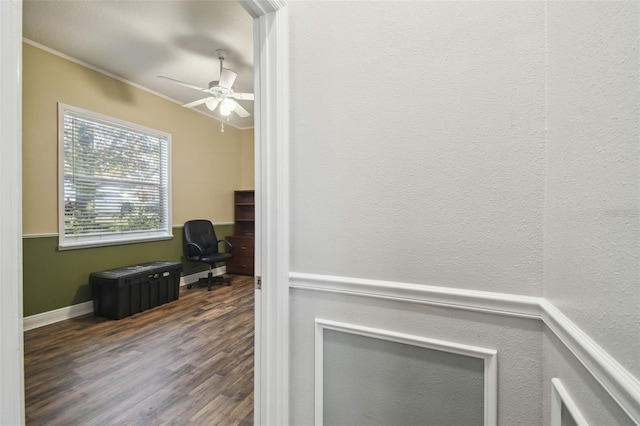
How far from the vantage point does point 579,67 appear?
63cm

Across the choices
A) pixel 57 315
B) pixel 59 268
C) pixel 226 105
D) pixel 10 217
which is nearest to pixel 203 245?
pixel 59 268

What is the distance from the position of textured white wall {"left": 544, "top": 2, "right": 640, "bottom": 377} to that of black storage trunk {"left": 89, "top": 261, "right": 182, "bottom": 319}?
12.0ft

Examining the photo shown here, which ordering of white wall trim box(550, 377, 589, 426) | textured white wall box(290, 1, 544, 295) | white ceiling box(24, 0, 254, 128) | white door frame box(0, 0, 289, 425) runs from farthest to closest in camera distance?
white ceiling box(24, 0, 254, 128) → white door frame box(0, 0, 289, 425) → textured white wall box(290, 1, 544, 295) → white wall trim box(550, 377, 589, 426)

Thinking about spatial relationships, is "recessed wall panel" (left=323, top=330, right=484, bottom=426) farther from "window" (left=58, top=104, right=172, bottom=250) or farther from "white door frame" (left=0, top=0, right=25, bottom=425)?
"window" (left=58, top=104, right=172, bottom=250)

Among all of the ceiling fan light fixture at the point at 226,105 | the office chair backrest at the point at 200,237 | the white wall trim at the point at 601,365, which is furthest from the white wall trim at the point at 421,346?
the office chair backrest at the point at 200,237

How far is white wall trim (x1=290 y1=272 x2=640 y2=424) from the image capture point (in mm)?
474

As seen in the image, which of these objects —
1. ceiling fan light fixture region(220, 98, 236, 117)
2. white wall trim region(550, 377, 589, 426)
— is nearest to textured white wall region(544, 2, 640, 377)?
white wall trim region(550, 377, 589, 426)

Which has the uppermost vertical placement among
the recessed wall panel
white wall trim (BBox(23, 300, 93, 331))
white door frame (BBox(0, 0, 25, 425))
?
white door frame (BBox(0, 0, 25, 425))

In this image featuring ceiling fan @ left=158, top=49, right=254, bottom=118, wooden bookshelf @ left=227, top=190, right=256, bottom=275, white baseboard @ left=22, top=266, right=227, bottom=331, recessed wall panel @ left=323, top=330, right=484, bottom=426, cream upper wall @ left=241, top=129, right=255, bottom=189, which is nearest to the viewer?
recessed wall panel @ left=323, top=330, right=484, bottom=426

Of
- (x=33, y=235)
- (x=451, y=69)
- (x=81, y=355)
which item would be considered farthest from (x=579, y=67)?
(x=33, y=235)

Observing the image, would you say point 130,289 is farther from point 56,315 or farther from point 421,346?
point 421,346

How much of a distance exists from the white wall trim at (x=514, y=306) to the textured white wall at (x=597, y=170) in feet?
0.07

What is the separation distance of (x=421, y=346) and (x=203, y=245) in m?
4.09

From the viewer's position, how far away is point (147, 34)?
2.60 meters
